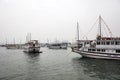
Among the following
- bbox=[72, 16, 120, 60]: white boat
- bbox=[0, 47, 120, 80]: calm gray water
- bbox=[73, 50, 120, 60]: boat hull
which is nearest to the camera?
bbox=[0, 47, 120, 80]: calm gray water

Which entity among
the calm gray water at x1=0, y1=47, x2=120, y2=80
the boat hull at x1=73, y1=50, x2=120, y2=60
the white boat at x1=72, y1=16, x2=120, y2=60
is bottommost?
the calm gray water at x1=0, y1=47, x2=120, y2=80

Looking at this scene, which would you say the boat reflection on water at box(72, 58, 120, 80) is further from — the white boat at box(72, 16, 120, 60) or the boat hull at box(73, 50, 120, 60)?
the white boat at box(72, 16, 120, 60)

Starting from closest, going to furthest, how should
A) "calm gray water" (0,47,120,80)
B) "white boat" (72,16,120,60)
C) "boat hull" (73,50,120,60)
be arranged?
"calm gray water" (0,47,120,80) → "boat hull" (73,50,120,60) → "white boat" (72,16,120,60)

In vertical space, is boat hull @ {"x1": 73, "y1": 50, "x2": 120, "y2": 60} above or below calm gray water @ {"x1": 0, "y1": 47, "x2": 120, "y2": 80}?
above

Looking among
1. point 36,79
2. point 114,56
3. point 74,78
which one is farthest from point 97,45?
point 36,79

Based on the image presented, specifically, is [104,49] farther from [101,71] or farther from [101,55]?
[101,71]

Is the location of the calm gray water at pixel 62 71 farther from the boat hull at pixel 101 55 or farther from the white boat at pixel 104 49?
the white boat at pixel 104 49

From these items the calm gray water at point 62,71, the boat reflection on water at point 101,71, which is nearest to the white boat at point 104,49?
the calm gray water at point 62,71

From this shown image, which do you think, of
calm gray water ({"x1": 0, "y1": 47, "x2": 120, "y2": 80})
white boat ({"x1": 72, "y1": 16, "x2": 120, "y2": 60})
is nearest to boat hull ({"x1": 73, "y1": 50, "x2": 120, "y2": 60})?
white boat ({"x1": 72, "y1": 16, "x2": 120, "y2": 60})

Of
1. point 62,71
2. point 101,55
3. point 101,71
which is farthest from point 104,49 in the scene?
point 62,71

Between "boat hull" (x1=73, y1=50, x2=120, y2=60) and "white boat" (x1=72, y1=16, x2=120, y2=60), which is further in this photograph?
"white boat" (x1=72, y1=16, x2=120, y2=60)

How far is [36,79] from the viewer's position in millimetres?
18078

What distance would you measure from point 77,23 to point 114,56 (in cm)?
2243

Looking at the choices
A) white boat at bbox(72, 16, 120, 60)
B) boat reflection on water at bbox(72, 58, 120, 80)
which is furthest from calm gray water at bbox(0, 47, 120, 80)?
white boat at bbox(72, 16, 120, 60)
